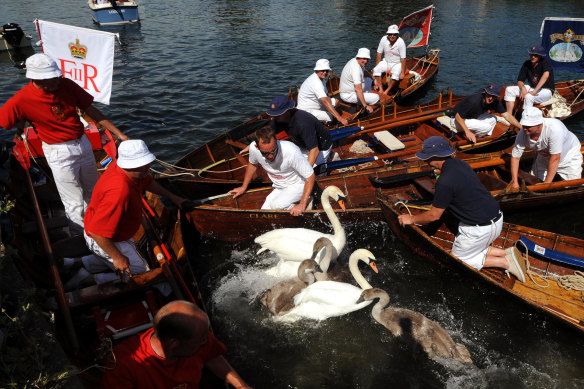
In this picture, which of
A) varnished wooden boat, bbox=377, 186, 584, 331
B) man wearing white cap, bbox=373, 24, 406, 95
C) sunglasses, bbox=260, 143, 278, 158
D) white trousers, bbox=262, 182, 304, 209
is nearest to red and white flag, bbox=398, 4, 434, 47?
man wearing white cap, bbox=373, 24, 406, 95

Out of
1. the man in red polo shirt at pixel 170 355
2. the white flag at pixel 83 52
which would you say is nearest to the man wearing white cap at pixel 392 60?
the white flag at pixel 83 52

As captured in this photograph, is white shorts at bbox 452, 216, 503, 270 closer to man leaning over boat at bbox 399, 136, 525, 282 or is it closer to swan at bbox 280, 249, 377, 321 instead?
man leaning over boat at bbox 399, 136, 525, 282

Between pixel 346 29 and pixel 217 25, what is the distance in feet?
32.8

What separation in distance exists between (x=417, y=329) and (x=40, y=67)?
7.02 meters

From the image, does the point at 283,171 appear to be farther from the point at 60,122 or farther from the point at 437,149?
the point at 60,122

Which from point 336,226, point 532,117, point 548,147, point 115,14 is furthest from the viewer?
point 115,14

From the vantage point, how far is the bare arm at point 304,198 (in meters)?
7.62

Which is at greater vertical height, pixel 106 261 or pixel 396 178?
pixel 106 261

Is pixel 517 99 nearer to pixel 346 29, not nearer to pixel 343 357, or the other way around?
pixel 343 357

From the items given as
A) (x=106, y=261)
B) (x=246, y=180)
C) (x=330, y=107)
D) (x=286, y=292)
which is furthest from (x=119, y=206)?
(x=330, y=107)

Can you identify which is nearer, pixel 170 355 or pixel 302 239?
pixel 170 355

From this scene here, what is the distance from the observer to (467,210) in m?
6.27

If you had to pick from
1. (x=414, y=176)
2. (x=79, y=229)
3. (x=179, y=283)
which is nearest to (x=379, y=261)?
(x=414, y=176)

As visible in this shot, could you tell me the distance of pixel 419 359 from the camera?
20.3 ft
